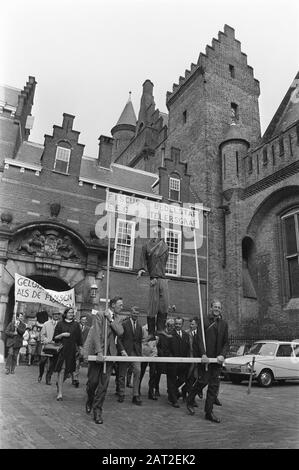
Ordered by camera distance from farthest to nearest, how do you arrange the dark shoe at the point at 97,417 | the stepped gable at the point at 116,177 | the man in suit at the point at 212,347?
the stepped gable at the point at 116,177
the man in suit at the point at 212,347
the dark shoe at the point at 97,417

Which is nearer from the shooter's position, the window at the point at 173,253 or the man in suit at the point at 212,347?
the man in suit at the point at 212,347

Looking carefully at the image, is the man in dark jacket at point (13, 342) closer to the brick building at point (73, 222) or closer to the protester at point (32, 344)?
the protester at point (32, 344)

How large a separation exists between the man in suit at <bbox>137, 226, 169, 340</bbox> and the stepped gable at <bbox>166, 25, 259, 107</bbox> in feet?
66.5

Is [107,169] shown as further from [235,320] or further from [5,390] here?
[5,390]

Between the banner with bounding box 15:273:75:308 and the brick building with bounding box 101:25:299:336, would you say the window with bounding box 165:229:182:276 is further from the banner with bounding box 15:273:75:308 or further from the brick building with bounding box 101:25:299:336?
the banner with bounding box 15:273:75:308

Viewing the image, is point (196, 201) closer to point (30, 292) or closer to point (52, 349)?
point (30, 292)


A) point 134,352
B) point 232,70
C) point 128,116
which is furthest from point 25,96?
point 128,116

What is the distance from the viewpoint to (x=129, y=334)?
7840 millimetres

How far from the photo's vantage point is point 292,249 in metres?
19.5

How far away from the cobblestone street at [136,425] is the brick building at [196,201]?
9.70 metres

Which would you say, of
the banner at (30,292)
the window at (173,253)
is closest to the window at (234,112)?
the window at (173,253)

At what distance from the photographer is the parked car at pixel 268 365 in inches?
504

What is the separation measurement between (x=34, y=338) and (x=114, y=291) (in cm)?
491

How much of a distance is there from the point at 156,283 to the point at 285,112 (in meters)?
19.9
